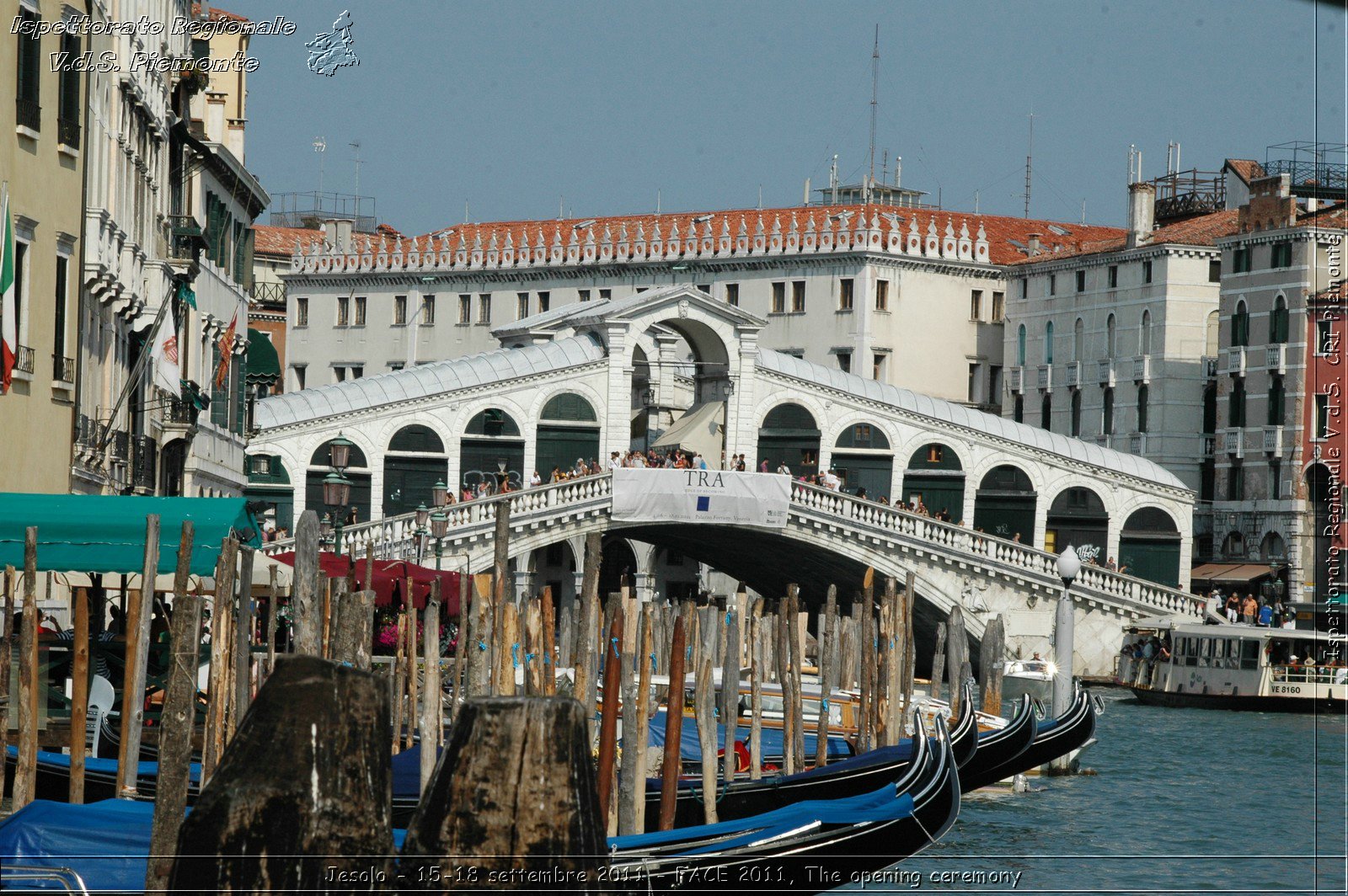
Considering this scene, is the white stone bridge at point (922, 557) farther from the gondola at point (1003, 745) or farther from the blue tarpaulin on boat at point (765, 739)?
the gondola at point (1003, 745)

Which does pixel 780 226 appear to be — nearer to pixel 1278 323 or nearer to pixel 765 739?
pixel 1278 323

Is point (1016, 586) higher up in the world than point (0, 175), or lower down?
lower down

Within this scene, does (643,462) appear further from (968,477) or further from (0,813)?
(0,813)

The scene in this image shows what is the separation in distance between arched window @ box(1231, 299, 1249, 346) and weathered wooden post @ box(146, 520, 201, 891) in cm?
2676

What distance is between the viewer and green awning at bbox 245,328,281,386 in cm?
2278

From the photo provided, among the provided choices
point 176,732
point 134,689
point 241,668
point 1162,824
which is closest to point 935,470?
point 1162,824

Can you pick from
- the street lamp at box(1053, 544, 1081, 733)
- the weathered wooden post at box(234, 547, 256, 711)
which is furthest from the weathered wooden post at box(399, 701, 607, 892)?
the street lamp at box(1053, 544, 1081, 733)

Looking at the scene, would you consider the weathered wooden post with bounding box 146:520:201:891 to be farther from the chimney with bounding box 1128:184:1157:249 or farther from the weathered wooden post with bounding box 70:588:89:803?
the chimney with bounding box 1128:184:1157:249

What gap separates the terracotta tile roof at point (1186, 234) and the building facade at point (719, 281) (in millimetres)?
2591

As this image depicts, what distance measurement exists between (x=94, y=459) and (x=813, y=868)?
8.12 m

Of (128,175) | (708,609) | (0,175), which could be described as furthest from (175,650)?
(708,609)

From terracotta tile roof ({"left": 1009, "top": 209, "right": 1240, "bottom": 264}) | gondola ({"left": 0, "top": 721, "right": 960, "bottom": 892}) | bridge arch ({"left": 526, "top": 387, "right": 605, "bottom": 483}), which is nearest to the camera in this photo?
gondola ({"left": 0, "top": 721, "right": 960, "bottom": 892})

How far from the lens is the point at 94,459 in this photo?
1456 centimetres

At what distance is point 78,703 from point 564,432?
23446 mm
